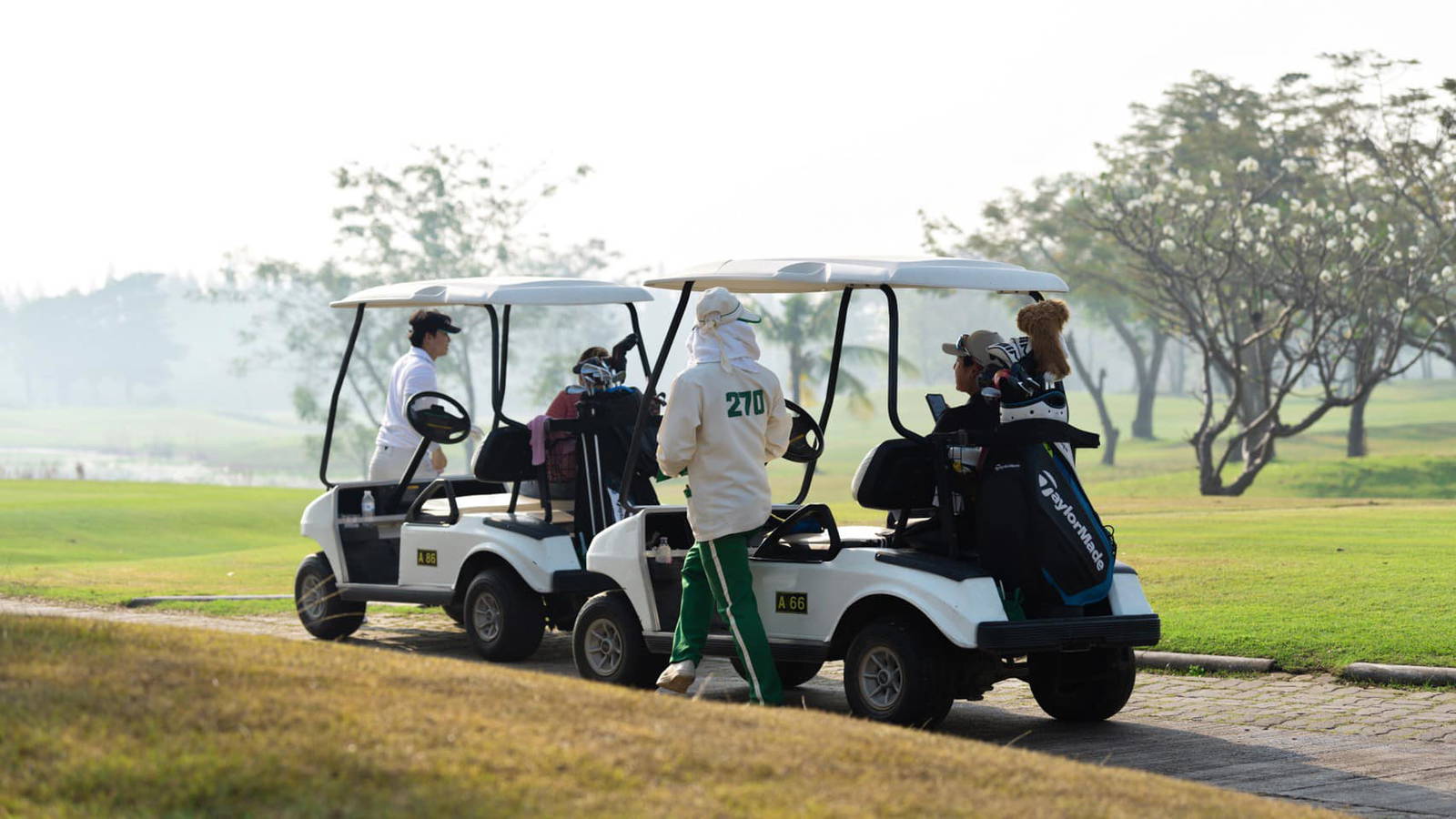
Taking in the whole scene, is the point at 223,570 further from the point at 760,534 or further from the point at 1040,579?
the point at 1040,579

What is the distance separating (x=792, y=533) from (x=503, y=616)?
7.22ft

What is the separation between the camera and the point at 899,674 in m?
6.94

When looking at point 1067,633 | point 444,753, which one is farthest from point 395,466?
point 444,753

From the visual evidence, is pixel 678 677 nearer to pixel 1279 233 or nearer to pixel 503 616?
pixel 503 616

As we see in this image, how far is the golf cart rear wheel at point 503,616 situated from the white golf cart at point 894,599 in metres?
1.25

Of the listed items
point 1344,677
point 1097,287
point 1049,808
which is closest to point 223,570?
point 1344,677

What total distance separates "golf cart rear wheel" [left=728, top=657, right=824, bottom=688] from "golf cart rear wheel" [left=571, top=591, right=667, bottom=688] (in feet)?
1.39

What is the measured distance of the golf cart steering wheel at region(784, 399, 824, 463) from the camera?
8.04 m

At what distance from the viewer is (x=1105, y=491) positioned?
1481 inches

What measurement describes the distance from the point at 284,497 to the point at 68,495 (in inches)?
159

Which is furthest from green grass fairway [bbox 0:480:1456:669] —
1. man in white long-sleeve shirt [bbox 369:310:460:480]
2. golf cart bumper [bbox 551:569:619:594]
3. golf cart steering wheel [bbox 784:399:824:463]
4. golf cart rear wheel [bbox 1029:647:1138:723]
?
golf cart bumper [bbox 551:569:619:594]

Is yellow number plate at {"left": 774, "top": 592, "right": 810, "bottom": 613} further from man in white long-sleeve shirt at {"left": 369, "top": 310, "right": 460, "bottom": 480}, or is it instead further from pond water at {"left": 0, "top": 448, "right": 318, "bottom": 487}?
pond water at {"left": 0, "top": 448, "right": 318, "bottom": 487}

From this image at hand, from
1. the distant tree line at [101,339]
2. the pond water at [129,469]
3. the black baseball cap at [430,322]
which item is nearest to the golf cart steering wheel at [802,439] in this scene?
the black baseball cap at [430,322]

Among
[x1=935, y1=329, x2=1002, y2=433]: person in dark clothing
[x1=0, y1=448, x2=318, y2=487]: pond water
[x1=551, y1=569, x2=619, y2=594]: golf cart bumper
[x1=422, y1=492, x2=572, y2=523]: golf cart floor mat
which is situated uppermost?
[x1=935, y1=329, x2=1002, y2=433]: person in dark clothing
